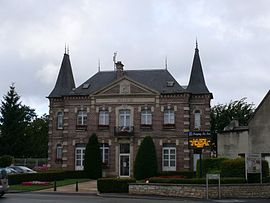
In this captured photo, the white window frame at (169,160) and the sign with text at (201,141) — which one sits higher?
the sign with text at (201,141)

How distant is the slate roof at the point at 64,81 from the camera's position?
163 ft

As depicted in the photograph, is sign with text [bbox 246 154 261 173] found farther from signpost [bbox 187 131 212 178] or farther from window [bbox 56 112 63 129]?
window [bbox 56 112 63 129]

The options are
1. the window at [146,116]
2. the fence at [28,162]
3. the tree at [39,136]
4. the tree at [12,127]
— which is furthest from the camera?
the tree at [39,136]

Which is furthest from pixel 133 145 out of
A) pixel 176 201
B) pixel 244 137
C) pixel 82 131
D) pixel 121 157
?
pixel 176 201

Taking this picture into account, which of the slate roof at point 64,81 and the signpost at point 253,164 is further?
the slate roof at point 64,81

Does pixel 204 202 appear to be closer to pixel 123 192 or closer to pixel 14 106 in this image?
pixel 123 192

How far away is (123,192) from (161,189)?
2868 millimetres

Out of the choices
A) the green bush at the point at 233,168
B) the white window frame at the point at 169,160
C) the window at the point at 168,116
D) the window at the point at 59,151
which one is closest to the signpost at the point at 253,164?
the green bush at the point at 233,168

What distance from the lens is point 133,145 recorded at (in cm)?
4647

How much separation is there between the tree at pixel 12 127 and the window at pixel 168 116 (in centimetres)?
2349

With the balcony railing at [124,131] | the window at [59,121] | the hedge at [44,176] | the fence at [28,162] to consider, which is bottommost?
the hedge at [44,176]

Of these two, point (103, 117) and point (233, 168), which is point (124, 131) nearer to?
point (103, 117)

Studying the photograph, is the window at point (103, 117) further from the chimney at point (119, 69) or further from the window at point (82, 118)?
the chimney at point (119, 69)

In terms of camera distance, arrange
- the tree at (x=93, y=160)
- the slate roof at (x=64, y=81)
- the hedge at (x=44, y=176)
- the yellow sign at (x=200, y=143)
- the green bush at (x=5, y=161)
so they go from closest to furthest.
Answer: the yellow sign at (x=200, y=143) → the hedge at (x=44, y=176) → the tree at (x=93, y=160) → the slate roof at (x=64, y=81) → the green bush at (x=5, y=161)
